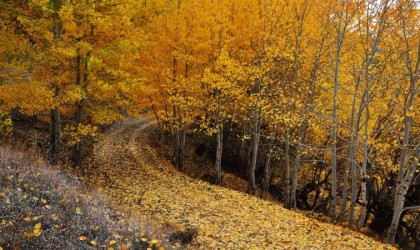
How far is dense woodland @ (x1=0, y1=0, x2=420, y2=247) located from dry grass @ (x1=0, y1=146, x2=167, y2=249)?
4103 mm

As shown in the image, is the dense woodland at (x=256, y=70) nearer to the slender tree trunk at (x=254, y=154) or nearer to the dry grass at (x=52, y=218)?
the slender tree trunk at (x=254, y=154)

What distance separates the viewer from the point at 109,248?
6234 millimetres

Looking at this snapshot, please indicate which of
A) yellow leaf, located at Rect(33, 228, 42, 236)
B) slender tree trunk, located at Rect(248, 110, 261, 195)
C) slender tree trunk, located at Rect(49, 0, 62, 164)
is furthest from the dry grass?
slender tree trunk, located at Rect(248, 110, 261, 195)

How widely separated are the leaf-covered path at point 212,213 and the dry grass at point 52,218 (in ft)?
7.16

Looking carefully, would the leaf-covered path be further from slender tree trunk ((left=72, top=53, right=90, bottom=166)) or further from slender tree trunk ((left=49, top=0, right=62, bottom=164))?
slender tree trunk ((left=49, top=0, right=62, bottom=164))

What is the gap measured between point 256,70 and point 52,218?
1050 centimetres

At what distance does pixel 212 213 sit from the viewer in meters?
12.1

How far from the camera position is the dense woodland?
11781 millimetres

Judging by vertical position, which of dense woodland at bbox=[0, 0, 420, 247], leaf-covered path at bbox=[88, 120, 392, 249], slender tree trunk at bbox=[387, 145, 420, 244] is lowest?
leaf-covered path at bbox=[88, 120, 392, 249]

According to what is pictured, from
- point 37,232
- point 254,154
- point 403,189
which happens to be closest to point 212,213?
point 254,154

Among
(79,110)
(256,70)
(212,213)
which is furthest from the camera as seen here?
(256,70)

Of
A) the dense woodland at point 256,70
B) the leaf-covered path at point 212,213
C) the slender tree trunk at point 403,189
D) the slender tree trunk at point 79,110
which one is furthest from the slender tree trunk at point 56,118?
the slender tree trunk at point 403,189

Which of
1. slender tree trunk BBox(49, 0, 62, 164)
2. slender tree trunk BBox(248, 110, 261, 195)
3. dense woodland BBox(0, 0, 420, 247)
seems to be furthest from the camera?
slender tree trunk BBox(248, 110, 261, 195)

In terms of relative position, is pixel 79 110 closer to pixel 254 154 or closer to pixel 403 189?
pixel 254 154
